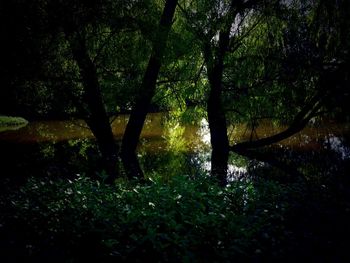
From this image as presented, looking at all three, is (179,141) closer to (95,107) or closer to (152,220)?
(95,107)

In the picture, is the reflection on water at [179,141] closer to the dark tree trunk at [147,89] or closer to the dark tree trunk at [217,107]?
the dark tree trunk at [217,107]

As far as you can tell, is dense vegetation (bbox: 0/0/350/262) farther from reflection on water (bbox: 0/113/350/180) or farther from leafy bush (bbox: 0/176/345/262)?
reflection on water (bbox: 0/113/350/180)

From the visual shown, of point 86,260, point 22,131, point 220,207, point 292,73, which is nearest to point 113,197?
point 86,260

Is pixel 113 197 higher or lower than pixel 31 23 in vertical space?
lower

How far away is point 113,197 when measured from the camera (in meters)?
6.02

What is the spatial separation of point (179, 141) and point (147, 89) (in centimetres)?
918

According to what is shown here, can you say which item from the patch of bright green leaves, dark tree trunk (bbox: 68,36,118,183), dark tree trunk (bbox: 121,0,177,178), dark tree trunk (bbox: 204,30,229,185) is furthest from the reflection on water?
the patch of bright green leaves

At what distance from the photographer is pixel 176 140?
22328mm

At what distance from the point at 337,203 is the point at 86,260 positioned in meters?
3.12

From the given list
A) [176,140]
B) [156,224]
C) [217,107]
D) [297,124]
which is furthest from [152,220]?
[176,140]

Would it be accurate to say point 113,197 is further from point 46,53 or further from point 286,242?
point 46,53

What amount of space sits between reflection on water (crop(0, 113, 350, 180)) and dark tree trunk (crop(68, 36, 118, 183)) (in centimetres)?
51

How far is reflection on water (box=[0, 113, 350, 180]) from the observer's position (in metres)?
15.2

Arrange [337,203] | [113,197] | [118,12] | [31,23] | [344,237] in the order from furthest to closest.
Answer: [118,12] → [31,23] → [113,197] → [337,203] → [344,237]
